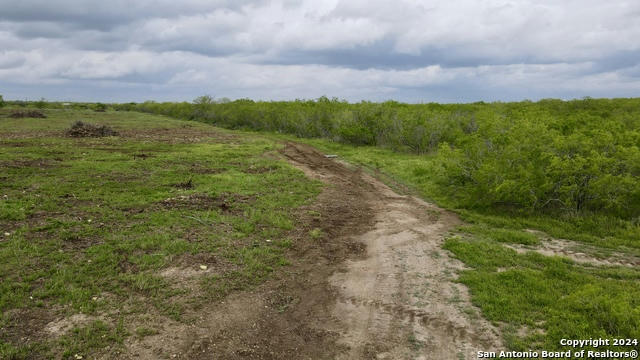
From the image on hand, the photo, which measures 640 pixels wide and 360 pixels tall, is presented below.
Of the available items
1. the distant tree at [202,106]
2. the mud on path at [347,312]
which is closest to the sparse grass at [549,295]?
the mud on path at [347,312]

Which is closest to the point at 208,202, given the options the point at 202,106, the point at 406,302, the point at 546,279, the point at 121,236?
the point at 121,236

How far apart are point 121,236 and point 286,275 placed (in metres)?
3.95

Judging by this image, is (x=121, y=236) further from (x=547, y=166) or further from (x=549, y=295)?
(x=547, y=166)

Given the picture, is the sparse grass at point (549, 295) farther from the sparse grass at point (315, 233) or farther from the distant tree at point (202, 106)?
the distant tree at point (202, 106)

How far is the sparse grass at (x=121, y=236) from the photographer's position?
6141 millimetres

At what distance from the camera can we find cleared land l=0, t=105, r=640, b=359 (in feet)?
18.3

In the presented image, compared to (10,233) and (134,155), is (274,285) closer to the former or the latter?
(10,233)

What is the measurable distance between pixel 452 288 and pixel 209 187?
30.2ft

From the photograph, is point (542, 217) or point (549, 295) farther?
point (542, 217)

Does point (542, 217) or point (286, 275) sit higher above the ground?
point (542, 217)

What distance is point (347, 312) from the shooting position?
6.34 meters

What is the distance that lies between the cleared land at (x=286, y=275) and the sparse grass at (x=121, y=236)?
0.12 ft

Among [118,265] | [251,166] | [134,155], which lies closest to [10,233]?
[118,265]

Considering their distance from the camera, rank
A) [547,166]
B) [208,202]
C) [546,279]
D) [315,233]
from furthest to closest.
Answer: [208,202] → [547,166] → [315,233] → [546,279]
